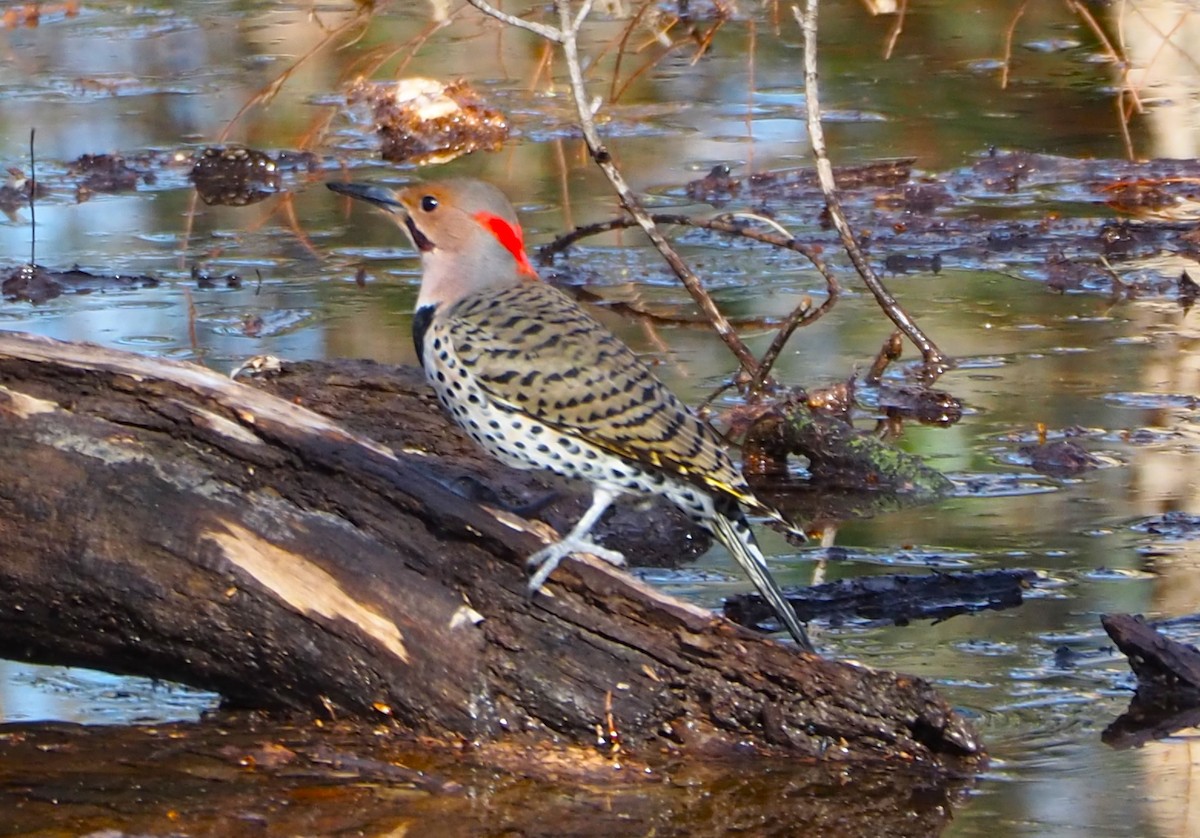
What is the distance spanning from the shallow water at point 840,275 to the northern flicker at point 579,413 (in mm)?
496

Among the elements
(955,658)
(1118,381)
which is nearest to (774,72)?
(1118,381)

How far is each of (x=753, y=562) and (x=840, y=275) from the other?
4109 millimetres

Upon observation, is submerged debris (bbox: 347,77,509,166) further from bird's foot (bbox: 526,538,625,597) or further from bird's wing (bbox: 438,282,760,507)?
bird's foot (bbox: 526,538,625,597)

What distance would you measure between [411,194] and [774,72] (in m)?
8.44

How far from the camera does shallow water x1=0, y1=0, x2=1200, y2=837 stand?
15.1 feet

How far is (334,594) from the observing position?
4215 mm

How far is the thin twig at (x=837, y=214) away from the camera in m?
6.59

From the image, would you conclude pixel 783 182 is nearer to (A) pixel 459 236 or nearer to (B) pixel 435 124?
(B) pixel 435 124

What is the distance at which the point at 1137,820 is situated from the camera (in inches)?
151

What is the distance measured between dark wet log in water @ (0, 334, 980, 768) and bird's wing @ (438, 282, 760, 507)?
1.22 ft

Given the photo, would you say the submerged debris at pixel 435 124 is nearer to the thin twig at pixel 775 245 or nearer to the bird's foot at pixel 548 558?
the thin twig at pixel 775 245

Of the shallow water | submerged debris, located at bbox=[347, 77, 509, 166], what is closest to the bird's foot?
the shallow water

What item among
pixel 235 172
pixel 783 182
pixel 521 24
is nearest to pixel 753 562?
pixel 521 24

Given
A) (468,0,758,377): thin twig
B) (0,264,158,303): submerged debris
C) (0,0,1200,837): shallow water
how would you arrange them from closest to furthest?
(0,0,1200,837): shallow water
(468,0,758,377): thin twig
(0,264,158,303): submerged debris
